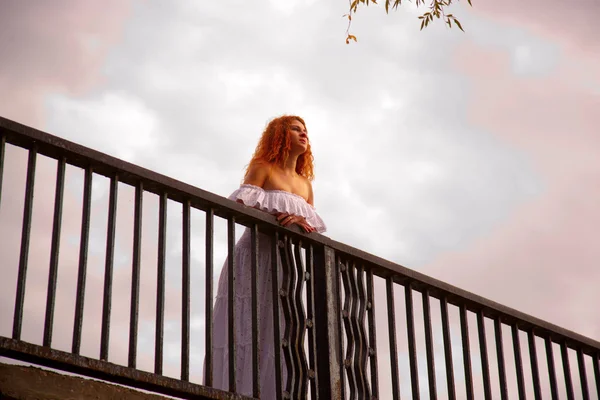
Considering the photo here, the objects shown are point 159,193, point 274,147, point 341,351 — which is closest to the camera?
point 159,193

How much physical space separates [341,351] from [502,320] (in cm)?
142

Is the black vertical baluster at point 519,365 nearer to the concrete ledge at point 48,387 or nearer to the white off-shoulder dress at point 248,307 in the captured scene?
the white off-shoulder dress at point 248,307

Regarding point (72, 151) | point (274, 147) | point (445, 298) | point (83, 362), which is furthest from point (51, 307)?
point (274, 147)

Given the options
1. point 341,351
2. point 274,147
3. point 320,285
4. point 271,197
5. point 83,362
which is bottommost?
point 83,362

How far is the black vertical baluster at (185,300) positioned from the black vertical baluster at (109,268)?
421 mm

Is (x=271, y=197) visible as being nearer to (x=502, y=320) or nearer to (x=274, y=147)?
(x=274, y=147)

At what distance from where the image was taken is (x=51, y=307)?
429 cm

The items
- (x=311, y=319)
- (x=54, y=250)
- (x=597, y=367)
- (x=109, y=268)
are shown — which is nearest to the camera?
(x=54, y=250)

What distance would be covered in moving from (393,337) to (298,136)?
6.81 feet

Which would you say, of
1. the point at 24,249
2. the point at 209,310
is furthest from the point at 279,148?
the point at 24,249

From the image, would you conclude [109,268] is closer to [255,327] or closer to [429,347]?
[255,327]

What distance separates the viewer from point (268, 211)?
272 inches

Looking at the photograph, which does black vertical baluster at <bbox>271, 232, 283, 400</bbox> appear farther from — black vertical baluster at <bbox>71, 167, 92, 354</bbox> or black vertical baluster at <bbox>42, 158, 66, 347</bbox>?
black vertical baluster at <bbox>42, 158, 66, 347</bbox>

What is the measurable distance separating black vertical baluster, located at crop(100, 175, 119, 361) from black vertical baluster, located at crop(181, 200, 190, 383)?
421 mm
